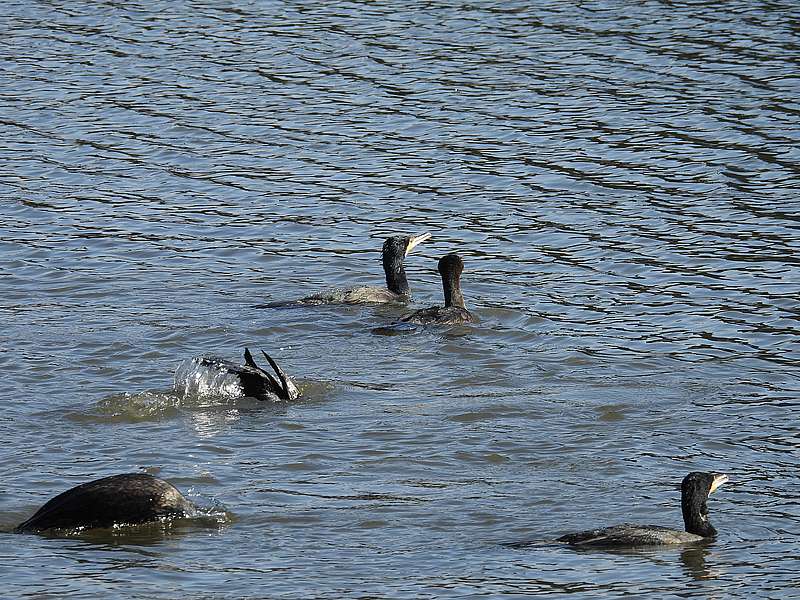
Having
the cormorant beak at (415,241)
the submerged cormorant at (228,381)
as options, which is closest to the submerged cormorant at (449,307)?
the cormorant beak at (415,241)

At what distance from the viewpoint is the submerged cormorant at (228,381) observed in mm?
12664

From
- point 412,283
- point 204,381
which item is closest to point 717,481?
point 204,381

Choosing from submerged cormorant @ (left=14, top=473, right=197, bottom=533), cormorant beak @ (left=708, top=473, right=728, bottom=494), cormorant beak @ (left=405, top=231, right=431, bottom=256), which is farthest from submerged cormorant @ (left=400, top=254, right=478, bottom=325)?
submerged cormorant @ (left=14, top=473, right=197, bottom=533)

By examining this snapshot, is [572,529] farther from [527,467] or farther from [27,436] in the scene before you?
[27,436]

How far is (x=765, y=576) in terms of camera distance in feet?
30.2

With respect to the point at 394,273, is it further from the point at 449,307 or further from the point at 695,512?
the point at 695,512

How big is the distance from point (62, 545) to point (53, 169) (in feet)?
38.6

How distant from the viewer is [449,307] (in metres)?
15.3

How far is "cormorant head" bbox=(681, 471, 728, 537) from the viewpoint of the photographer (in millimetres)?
9922

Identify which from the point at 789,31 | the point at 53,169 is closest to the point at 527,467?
the point at 53,169

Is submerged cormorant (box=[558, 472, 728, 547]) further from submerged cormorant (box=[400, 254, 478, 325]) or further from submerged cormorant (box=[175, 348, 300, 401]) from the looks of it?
submerged cormorant (box=[400, 254, 478, 325])

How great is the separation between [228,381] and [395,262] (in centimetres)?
394

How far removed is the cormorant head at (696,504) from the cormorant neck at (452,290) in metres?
5.62

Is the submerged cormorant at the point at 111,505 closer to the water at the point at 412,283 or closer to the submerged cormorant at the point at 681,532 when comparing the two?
the water at the point at 412,283
